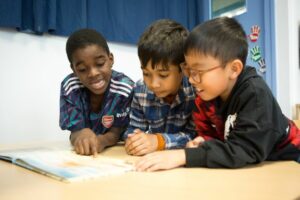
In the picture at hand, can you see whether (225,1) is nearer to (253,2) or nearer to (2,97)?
(253,2)

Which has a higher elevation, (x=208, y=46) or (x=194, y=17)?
(x=194, y=17)

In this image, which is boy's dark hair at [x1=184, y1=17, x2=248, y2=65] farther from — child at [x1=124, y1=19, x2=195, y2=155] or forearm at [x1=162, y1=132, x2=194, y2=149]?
forearm at [x1=162, y1=132, x2=194, y2=149]

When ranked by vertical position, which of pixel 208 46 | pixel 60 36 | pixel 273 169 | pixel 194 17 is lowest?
pixel 273 169

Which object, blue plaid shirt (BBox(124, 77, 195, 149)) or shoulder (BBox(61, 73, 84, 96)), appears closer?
blue plaid shirt (BBox(124, 77, 195, 149))

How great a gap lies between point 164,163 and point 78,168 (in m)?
0.16

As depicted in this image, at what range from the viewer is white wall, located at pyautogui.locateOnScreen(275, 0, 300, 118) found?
2492 millimetres

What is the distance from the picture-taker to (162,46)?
918mm

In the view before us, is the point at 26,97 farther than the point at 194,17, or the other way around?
the point at 194,17

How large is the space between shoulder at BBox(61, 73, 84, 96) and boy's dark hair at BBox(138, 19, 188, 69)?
35cm

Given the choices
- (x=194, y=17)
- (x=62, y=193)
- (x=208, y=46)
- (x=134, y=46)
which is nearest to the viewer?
(x=62, y=193)

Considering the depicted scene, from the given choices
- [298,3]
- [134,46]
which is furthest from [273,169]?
[298,3]

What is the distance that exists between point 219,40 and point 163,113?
345 millimetres

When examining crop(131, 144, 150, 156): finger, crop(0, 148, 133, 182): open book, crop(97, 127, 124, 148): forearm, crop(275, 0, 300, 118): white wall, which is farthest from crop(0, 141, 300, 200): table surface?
crop(275, 0, 300, 118): white wall

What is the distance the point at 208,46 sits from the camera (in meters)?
0.75
